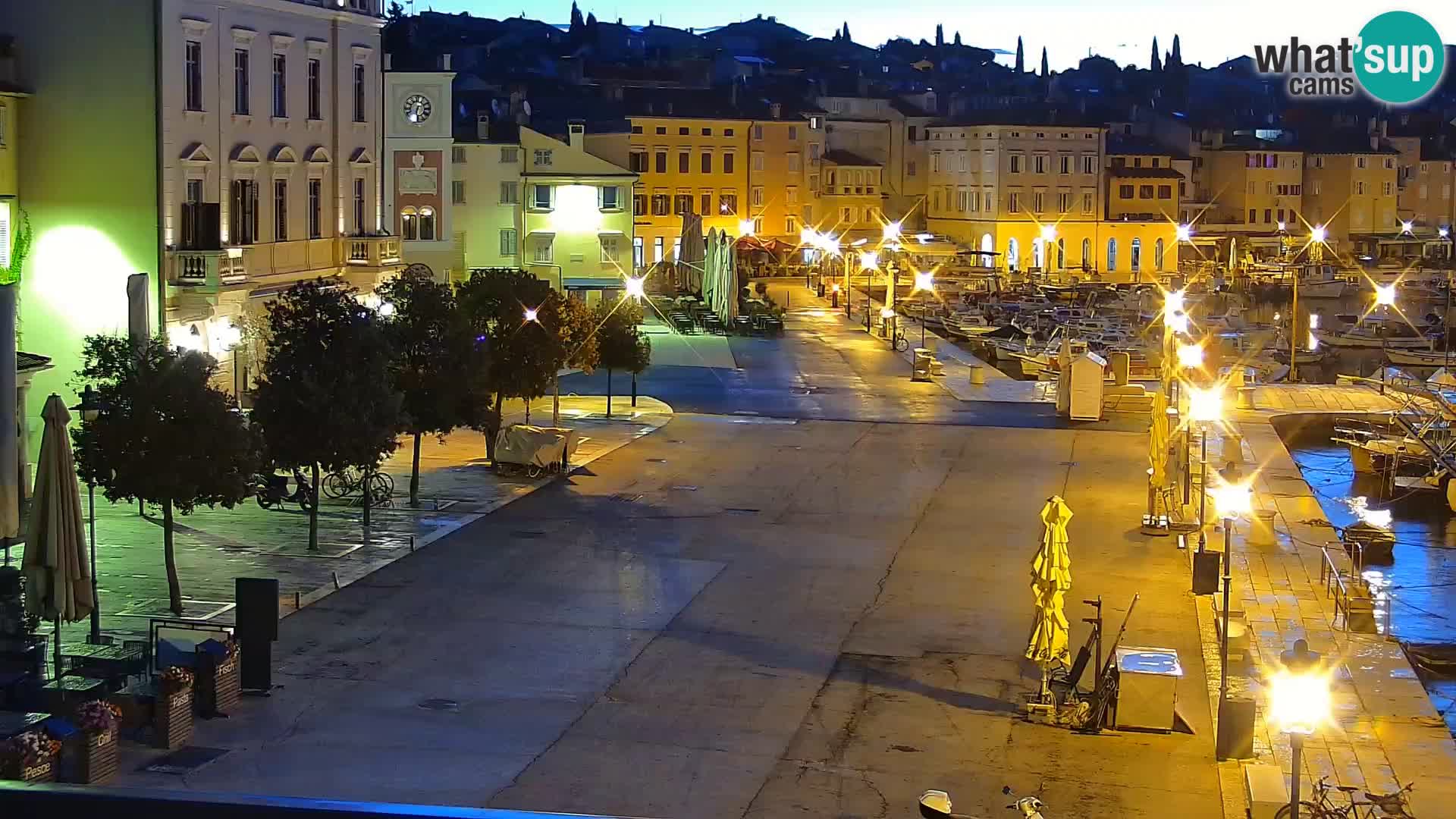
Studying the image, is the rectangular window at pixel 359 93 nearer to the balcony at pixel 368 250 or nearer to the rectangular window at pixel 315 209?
the rectangular window at pixel 315 209

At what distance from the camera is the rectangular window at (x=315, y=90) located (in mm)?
37094

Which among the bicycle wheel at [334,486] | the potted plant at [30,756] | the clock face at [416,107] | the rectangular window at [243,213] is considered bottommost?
the potted plant at [30,756]

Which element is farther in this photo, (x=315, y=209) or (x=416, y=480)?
(x=315, y=209)

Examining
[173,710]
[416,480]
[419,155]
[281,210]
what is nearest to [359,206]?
[281,210]

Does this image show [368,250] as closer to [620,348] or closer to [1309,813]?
[620,348]

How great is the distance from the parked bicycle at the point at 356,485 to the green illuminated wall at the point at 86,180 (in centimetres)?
514

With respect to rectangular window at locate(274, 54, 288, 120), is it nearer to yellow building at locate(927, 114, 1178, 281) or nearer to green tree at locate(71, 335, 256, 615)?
green tree at locate(71, 335, 256, 615)

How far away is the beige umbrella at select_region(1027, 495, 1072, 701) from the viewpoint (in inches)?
684

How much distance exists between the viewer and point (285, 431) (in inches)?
938

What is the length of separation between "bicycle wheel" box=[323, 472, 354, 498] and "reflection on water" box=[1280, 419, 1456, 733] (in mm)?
15095

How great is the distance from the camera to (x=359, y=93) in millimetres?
38938

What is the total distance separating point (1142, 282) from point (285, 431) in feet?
274

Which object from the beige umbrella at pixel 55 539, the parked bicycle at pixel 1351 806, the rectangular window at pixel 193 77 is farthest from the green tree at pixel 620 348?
the parked bicycle at pixel 1351 806

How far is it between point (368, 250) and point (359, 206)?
48.0 inches
